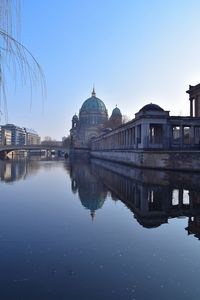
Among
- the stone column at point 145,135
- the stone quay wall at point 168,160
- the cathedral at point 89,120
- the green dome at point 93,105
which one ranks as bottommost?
the stone quay wall at point 168,160

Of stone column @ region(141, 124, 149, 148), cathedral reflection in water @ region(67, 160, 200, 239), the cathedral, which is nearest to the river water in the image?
cathedral reflection in water @ region(67, 160, 200, 239)

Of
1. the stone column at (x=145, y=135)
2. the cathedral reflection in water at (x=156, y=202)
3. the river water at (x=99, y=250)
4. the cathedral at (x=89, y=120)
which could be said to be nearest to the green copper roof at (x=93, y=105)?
the cathedral at (x=89, y=120)

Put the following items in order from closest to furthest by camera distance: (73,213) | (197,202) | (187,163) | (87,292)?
(87,292), (73,213), (197,202), (187,163)

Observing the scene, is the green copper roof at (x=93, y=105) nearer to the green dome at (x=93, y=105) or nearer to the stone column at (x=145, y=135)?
the green dome at (x=93, y=105)

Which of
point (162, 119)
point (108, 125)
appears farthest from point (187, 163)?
point (108, 125)

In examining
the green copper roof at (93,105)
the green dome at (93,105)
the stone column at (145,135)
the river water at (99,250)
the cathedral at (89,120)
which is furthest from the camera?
the green copper roof at (93,105)

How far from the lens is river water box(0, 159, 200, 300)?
264 inches

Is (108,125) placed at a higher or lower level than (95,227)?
higher

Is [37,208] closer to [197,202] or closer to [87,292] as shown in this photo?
[197,202]

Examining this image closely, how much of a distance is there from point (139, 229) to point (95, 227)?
1695 millimetres

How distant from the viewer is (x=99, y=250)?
9.36m

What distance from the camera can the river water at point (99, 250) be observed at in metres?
6.71

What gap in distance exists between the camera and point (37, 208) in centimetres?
1602

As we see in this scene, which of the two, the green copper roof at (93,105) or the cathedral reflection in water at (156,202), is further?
the green copper roof at (93,105)
